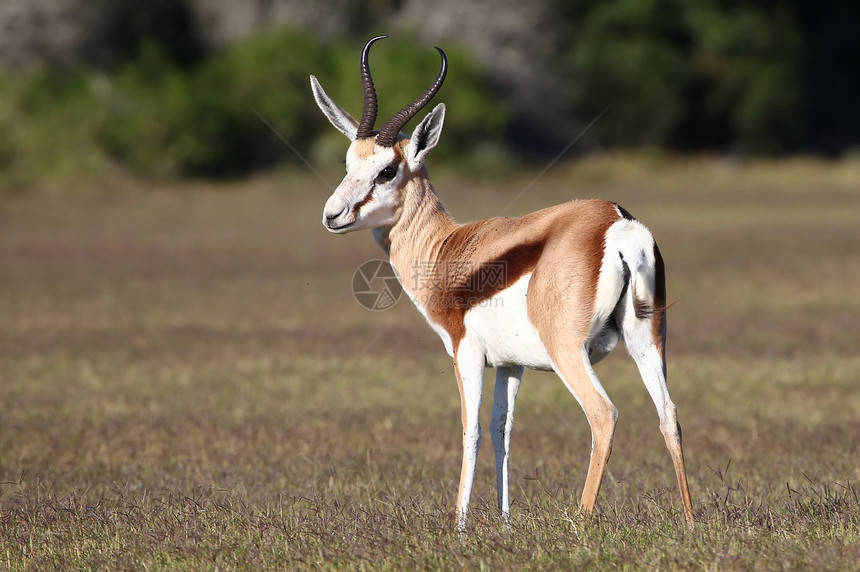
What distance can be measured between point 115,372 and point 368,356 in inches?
117

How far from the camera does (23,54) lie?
3591cm

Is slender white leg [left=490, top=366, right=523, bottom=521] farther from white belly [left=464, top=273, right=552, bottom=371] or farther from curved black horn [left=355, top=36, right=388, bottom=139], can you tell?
curved black horn [left=355, top=36, right=388, bottom=139]

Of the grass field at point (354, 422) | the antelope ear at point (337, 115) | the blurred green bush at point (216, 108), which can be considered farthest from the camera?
the blurred green bush at point (216, 108)

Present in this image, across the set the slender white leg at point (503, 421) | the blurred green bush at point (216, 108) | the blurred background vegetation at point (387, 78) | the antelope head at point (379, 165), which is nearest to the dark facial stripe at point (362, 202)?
the antelope head at point (379, 165)

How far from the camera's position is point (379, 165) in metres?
6.60

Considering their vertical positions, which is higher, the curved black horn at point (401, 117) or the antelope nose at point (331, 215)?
the curved black horn at point (401, 117)

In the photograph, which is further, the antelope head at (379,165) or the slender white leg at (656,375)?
the antelope head at (379,165)

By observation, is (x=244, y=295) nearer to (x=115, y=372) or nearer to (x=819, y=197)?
(x=115, y=372)

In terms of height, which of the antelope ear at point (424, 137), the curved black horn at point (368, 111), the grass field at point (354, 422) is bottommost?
the grass field at point (354, 422)

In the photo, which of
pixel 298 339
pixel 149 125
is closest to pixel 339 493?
pixel 298 339

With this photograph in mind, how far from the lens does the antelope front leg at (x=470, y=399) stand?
6.11m

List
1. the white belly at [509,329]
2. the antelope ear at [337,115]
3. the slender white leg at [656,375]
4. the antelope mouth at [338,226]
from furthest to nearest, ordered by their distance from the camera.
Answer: the antelope ear at [337,115] → the antelope mouth at [338,226] → the white belly at [509,329] → the slender white leg at [656,375]

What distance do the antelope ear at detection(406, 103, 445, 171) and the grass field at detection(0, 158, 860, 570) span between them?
6.62 ft

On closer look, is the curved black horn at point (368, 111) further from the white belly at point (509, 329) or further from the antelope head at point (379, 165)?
the white belly at point (509, 329)
